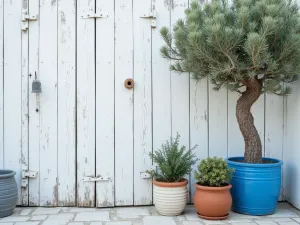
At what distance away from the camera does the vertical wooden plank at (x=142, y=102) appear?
3770 mm

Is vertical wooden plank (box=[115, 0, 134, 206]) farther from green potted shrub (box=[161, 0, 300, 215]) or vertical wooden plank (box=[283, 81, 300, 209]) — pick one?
vertical wooden plank (box=[283, 81, 300, 209])

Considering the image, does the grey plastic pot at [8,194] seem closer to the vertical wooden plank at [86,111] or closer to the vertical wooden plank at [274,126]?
the vertical wooden plank at [86,111]

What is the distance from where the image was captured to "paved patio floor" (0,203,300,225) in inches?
128

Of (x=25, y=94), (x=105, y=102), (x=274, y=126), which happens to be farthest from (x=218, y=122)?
(x=25, y=94)

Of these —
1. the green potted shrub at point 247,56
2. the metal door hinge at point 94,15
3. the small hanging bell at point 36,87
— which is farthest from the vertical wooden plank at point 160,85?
the small hanging bell at point 36,87

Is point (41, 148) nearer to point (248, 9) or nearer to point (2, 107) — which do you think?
point (2, 107)

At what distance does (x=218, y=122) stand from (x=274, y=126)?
54cm

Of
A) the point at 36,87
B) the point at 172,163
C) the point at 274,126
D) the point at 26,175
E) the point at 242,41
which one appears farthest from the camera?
the point at 274,126

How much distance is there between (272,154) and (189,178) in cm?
82

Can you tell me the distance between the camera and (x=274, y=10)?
9.63 feet

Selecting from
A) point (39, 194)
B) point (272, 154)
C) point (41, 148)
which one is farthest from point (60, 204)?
point (272, 154)

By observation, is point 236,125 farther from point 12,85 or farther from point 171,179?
point 12,85

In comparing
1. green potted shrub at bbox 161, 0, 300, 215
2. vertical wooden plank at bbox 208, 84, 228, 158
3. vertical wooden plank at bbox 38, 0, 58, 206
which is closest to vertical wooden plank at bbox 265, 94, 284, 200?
green potted shrub at bbox 161, 0, 300, 215

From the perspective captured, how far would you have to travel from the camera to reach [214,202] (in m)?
3.27
